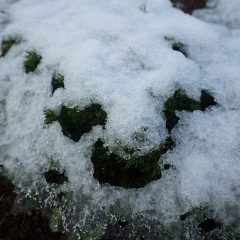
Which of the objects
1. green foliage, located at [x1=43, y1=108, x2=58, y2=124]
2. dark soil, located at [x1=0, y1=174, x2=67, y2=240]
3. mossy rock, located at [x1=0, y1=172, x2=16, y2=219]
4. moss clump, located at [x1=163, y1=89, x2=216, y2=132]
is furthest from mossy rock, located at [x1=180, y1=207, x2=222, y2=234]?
mossy rock, located at [x1=0, y1=172, x2=16, y2=219]

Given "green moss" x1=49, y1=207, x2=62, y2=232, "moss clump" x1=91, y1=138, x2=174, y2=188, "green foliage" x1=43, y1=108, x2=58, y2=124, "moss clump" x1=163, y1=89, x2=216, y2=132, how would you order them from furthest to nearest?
"green foliage" x1=43, y1=108, x2=58, y2=124, "moss clump" x1=163, y1=89, x2=216, y2=132, "green moss" x1=49, y1=207, x2=62, y2=232, "moss clump" x1=91, y1=138, x2=174, y2=188

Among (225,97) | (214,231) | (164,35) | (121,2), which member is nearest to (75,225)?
(214,231)

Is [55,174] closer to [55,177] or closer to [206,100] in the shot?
[55,177]

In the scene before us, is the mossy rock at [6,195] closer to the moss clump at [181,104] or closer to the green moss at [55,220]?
the green moss at [55,220]

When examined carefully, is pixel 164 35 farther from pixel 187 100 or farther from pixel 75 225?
pixel 75 225

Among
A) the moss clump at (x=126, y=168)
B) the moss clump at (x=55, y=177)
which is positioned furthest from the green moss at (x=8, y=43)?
the moss clump at (x=126, y=168)

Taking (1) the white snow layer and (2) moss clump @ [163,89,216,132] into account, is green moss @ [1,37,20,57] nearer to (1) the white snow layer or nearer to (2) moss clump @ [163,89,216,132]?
(1) the white snow layer
